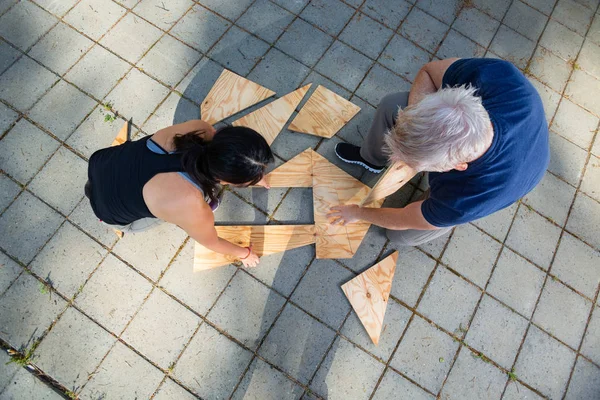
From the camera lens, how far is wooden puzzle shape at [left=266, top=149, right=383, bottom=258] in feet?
9.86

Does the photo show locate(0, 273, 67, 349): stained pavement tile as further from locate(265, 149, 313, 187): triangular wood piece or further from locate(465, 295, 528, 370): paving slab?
locate(465, 295, 528, 370): paving slab

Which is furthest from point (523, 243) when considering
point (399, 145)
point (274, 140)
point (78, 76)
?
point (78, 76)

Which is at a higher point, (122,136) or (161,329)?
(122,136)

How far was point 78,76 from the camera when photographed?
3.32 metres

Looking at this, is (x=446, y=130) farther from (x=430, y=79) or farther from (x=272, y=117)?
(x=272, y=117)

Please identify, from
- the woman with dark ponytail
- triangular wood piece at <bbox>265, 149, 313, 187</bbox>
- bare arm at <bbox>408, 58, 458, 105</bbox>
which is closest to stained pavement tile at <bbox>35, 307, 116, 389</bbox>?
the woman with dark ponytail

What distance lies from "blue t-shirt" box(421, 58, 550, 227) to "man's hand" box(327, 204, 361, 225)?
2.23ft

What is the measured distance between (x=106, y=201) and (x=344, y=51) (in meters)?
2.54

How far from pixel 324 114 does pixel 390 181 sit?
98 cm

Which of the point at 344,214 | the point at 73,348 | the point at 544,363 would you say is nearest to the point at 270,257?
the point at 344,214

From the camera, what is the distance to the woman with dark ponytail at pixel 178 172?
1799 millimetres

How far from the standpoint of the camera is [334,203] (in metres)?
3.10

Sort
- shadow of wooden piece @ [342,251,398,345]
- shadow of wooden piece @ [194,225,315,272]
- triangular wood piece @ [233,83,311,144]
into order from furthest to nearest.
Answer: triangular wood piece @ [233,83,311,144] → shadow of wooden piece @ [194,225,315,272] → shadow of wooden piece @ [342,251,398,345]

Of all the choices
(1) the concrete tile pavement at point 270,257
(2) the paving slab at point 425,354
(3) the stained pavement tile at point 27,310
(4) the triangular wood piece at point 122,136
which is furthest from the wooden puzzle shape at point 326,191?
(3) the stained pavement tile at point 27,310
